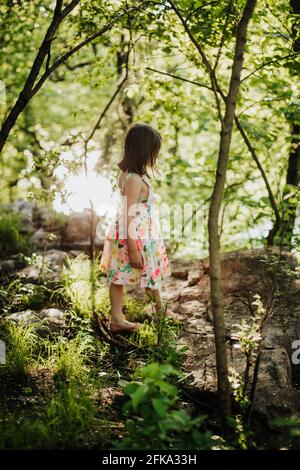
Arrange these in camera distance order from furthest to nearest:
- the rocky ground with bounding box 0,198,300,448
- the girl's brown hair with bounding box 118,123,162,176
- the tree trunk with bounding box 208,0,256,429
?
the girl's brown hair with bounding box 118,123,162,176 → the rocky ground with bounding box 0,198,300,448 → the tree trunk with bounding box 208,0,256,429

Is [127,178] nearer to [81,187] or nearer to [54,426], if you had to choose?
[81,187]

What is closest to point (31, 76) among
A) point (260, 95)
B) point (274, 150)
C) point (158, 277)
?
point (158, 277)

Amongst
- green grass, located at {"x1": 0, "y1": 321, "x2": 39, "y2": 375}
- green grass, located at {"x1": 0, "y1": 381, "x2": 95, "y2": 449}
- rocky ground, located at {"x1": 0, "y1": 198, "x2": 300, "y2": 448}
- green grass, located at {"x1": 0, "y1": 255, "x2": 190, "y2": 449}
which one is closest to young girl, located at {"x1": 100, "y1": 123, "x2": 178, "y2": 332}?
green grass, located at {"x1": 0, "y1": 255, "x2": 190, "y2": 449}

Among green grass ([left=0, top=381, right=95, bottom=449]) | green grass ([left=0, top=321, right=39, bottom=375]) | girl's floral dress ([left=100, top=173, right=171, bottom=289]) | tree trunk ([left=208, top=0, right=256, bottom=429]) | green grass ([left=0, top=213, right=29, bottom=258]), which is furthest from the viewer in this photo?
green grass ([left=0, top=213, right=29, bottom=258])

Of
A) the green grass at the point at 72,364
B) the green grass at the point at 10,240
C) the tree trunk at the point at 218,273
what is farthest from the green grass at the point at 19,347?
the green grass at the point at 10,240

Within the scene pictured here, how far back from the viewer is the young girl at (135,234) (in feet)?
10.9

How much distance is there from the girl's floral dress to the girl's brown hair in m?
0.14

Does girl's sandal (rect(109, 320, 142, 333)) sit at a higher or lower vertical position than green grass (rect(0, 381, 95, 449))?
higher

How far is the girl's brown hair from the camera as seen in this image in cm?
329

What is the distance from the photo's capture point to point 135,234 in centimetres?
337

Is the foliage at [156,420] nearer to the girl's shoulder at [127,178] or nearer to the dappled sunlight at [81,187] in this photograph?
the girl's shoulder at [127,178]

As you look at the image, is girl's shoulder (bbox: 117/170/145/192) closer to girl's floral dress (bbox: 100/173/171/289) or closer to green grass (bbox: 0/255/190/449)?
girl's floral dress (bbox: 100/173/171/289)

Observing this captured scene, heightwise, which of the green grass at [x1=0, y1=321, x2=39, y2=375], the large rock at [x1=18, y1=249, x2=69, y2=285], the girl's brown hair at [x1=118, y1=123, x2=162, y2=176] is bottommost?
the green grass at [x1=0, y1=321, x2=39, y2=375]

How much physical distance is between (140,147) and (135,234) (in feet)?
2.31
